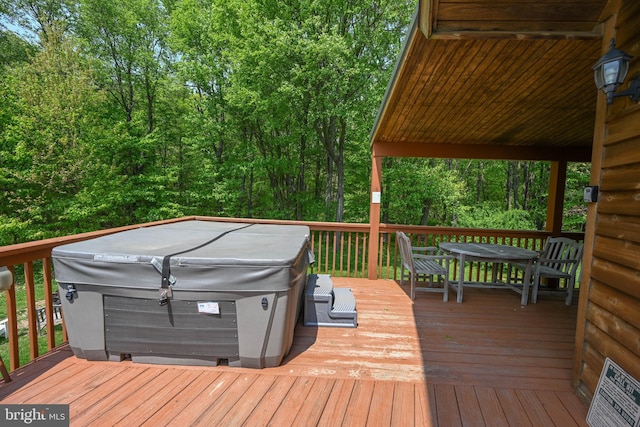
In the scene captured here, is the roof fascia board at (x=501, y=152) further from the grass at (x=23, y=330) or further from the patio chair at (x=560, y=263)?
the grass at (x=23, y=330)

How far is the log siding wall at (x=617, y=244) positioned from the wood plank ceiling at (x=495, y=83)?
43 centimetres

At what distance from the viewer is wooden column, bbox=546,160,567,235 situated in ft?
15.9

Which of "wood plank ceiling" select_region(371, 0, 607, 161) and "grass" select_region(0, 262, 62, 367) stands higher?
"wood plank ceiling" select_region(371, 0, 607, 161)

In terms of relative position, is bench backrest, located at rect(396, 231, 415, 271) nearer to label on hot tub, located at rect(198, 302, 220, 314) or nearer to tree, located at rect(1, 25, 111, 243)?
label on hot tub, located at rect(198, 302, 220, 314)

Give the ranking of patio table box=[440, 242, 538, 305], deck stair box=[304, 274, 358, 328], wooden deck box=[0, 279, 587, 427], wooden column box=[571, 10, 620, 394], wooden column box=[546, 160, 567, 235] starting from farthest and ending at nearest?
wooden column box=[546, 160, 567, 235] → patio table box=[440, 242, 538, 305] → deck stair box=[304, 274, 358, 328] → wooden column box=[571, 10, 620, 394] → wooden deck box=[0, 279, 587, 427]

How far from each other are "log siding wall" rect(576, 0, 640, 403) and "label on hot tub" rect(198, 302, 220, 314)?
243 cm

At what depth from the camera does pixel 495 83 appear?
114 inches

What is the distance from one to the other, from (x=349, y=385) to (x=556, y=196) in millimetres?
4801

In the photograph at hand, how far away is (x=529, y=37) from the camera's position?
2.08 metres

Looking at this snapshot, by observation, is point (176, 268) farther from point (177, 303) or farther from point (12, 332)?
point (12, 332)

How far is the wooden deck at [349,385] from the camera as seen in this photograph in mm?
1792

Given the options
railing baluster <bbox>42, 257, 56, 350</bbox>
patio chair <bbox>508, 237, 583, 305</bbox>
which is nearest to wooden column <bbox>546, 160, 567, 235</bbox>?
patio chair <bbox>508, 237, 583, 305</bbox>

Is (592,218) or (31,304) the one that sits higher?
(592,218)

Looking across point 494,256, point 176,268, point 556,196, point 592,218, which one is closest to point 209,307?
point 176,268
